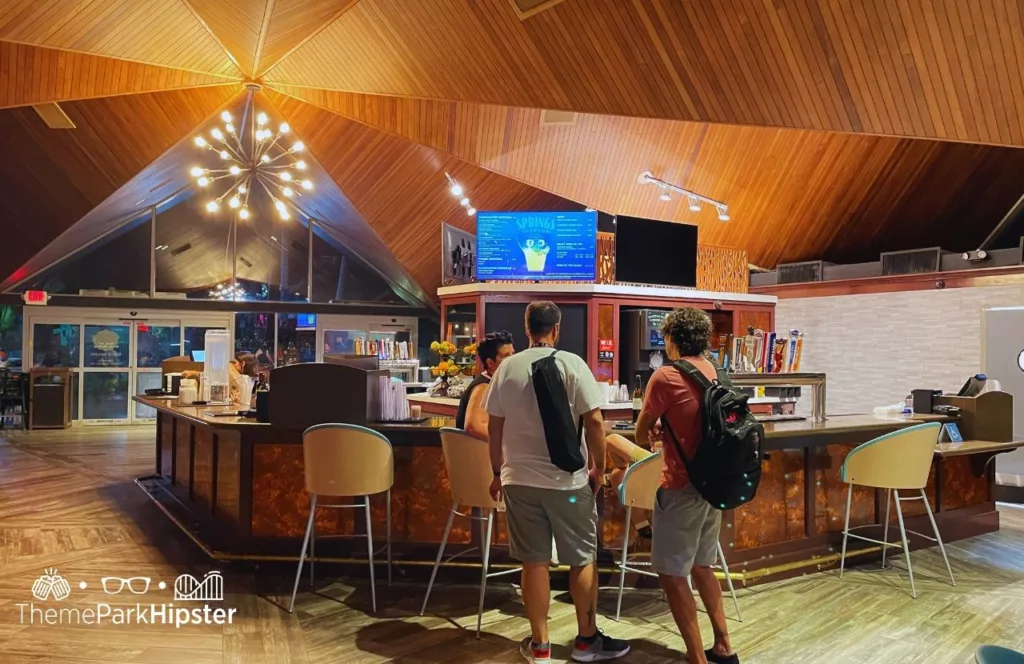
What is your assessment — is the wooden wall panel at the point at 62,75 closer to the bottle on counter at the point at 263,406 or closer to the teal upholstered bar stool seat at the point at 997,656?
the bottle on counter at the point at 263,406

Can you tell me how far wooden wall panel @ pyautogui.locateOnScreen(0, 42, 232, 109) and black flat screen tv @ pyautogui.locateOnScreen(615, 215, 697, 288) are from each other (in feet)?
17.1

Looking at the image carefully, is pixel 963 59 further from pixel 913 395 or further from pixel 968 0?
pixel 913 395

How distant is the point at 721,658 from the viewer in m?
3.21

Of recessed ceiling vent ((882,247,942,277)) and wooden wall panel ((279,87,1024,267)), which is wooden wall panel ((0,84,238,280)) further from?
recessed ceiling vent ((882,247,942,277))

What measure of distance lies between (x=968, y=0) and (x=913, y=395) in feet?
9.61

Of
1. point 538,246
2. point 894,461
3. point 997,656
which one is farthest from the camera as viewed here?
point 538,246

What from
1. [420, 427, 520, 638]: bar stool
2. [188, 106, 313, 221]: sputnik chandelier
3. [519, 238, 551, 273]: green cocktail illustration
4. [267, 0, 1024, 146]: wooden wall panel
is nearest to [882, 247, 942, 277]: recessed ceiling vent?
[267, 0, 1024, 146]: wooden wall panel

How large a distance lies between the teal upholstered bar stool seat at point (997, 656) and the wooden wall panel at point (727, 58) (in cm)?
483

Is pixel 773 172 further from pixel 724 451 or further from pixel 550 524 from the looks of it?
pixel 550 524

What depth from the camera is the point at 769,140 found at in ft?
33.4

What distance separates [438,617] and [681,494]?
155cm

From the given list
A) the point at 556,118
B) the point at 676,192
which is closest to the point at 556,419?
the point at 556,118

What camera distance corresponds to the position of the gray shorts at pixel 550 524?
3.08 metres

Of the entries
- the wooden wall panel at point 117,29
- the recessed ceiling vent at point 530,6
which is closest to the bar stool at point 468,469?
the recessed ceiling vent at point 530,6
